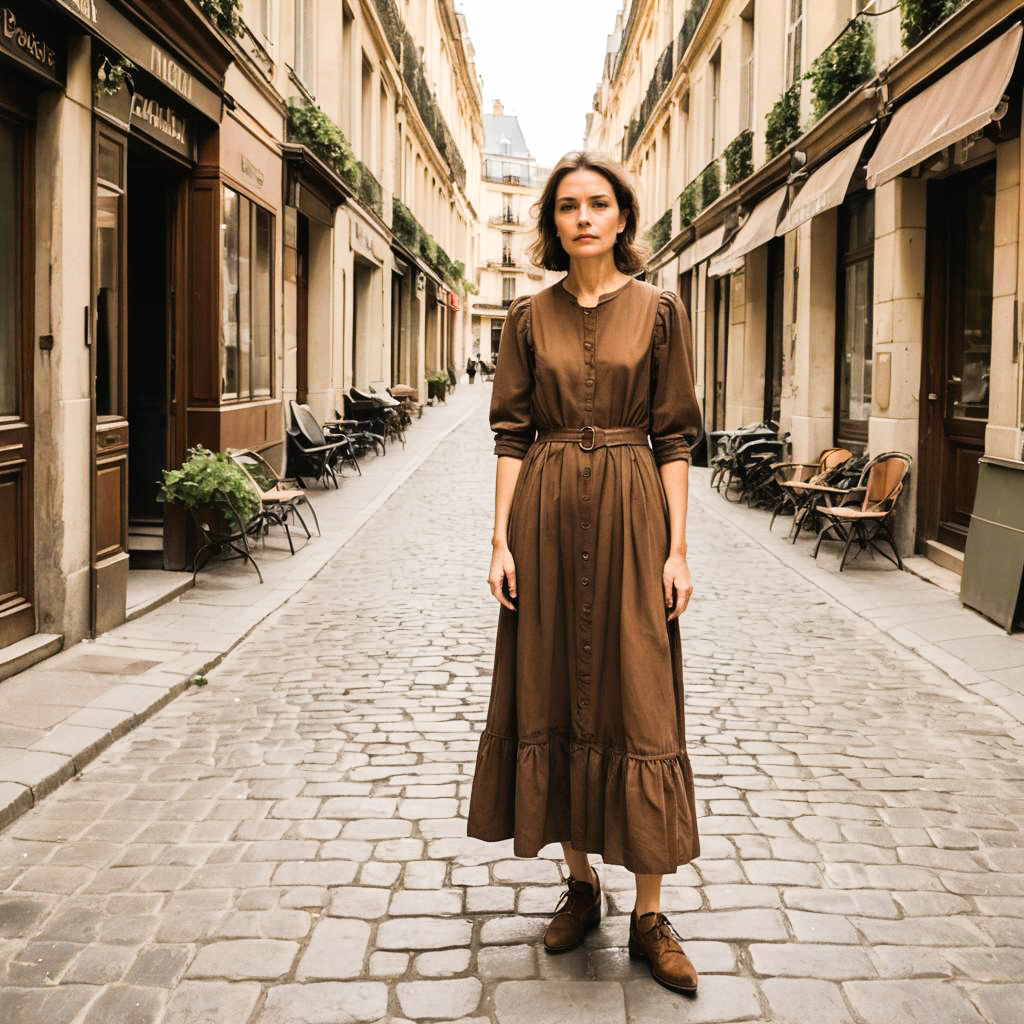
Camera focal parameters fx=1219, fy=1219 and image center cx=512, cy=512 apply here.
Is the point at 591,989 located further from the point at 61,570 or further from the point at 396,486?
the point at 396,486

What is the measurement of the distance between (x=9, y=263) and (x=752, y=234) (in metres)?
10.5

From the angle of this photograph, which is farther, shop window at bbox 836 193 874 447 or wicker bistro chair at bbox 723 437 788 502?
wicker bistro chair at bbox 723 437 788 502

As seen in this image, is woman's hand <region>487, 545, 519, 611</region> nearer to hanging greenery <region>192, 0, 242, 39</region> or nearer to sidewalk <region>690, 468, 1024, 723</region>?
sidewalk <region>690, 468, 1024, 723</region>

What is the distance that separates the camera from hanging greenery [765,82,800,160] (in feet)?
48.6

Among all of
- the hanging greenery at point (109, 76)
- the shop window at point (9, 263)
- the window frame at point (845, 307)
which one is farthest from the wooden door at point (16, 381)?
the window frame at point (845, 307)

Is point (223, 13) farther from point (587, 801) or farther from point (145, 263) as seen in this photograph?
point (587, 801)

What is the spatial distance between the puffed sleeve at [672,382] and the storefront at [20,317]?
13.9 feet

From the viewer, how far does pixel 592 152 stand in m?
3.21

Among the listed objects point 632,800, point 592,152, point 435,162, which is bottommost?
point 632,800

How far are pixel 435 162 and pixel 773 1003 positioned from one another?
33.1 metres

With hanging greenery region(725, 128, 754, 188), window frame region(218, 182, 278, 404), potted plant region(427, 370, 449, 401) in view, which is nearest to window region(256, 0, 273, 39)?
window frame region(218, 182, 278, 404)

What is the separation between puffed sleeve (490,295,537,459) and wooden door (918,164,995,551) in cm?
707

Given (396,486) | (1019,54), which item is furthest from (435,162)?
(1019,54)

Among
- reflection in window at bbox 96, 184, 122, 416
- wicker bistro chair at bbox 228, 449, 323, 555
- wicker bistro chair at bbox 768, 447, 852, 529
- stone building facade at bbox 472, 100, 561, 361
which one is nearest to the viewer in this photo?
reflection in window at bbox 96, 184, 122, 416
